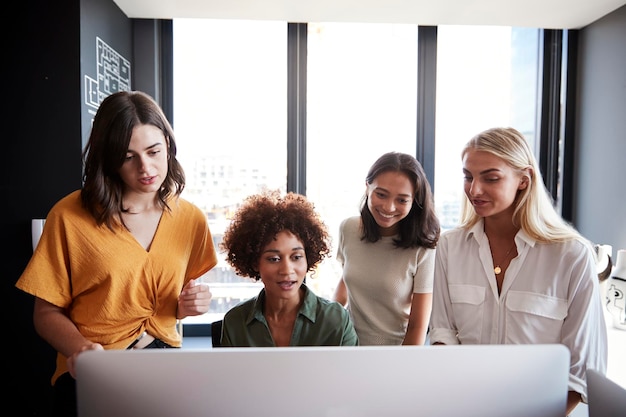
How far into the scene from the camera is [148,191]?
1223 millimetres

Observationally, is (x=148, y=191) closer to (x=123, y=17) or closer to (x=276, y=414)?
(x=276, y=414)

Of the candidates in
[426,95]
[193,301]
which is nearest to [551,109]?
[426,95]

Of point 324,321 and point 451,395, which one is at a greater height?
point 451,395

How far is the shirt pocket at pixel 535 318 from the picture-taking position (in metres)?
1.19

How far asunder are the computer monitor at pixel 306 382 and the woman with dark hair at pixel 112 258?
2.03ft

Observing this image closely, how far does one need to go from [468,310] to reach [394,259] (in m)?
0.38

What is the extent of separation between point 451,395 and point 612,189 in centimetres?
277

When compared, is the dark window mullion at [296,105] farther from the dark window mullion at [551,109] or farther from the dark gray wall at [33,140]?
the dark window mullion at [551,109]

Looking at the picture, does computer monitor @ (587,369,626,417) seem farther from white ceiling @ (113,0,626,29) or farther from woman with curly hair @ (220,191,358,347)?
white ceiling @ (113,0,626,29)

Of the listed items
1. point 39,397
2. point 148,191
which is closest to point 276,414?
point 148,191

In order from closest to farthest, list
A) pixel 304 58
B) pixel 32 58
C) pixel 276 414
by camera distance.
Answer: pixel 276 414 < pixel 32 58 < pixel 304 58

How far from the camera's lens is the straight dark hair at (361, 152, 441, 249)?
64.0 inches

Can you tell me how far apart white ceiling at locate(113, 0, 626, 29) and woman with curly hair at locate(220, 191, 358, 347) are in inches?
65.7

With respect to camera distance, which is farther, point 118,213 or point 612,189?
point 612,189
